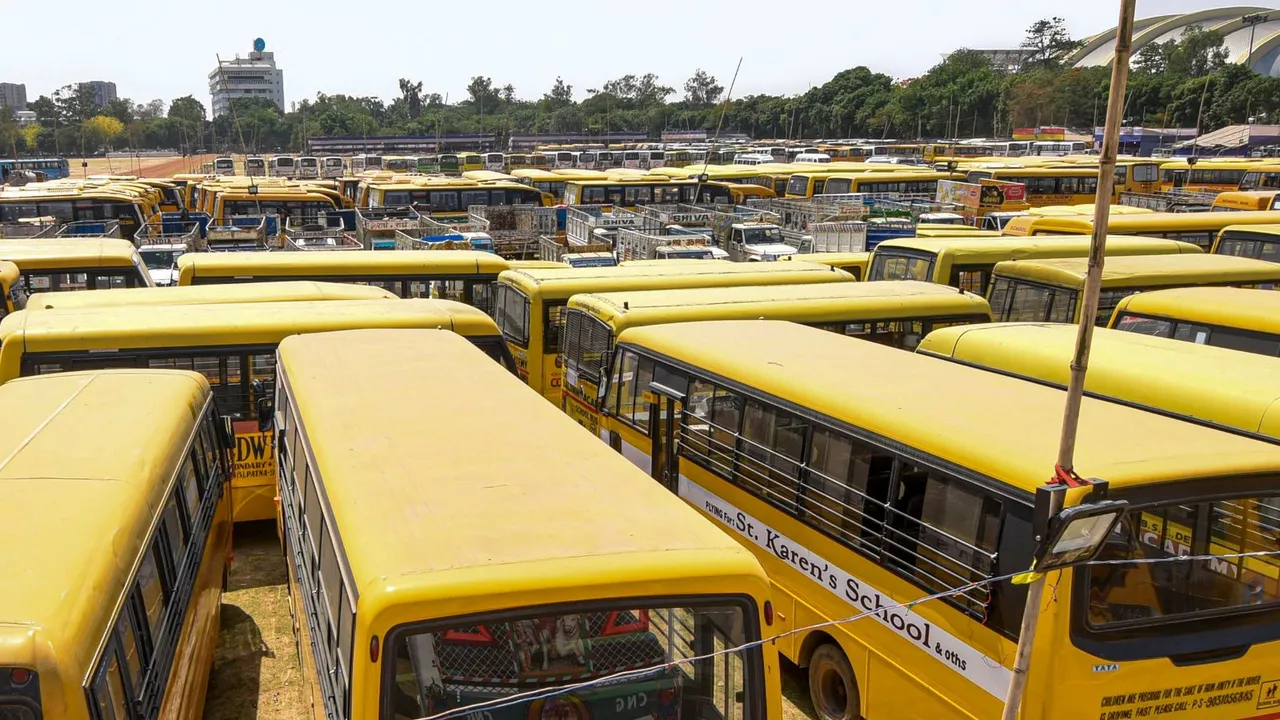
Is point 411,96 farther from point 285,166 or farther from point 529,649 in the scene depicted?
point 529,649

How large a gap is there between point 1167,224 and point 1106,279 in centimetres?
861

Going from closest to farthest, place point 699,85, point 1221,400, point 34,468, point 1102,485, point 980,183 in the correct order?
point 1102,485 < point 34,468 < point 1221,400 < point 980,183 < point 699,85

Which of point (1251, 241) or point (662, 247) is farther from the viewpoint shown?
point (662, 247)

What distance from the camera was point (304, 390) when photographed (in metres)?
6.51

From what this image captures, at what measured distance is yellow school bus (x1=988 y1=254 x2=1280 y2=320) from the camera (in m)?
12.7

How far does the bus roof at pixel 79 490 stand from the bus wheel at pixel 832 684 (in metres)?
4.21

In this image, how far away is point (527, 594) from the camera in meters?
3.42

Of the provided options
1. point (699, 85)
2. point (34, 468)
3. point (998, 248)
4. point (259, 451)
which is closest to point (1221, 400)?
point (34, 468)

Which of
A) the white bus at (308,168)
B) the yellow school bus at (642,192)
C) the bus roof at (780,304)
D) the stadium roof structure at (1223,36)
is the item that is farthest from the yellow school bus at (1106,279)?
the stadium roof structure at (1223,36)

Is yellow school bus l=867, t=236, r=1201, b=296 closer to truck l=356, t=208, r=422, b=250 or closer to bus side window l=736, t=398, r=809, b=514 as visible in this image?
bus side window l=736, t=398, r=809, b=514

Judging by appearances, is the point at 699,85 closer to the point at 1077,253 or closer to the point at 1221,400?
the point at 1077,253

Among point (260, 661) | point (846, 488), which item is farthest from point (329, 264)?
point (846, 488)

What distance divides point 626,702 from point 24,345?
742cm

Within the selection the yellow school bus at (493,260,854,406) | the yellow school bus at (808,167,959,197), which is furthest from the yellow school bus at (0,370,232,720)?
the yellow school bus at (808,167,959,197)
